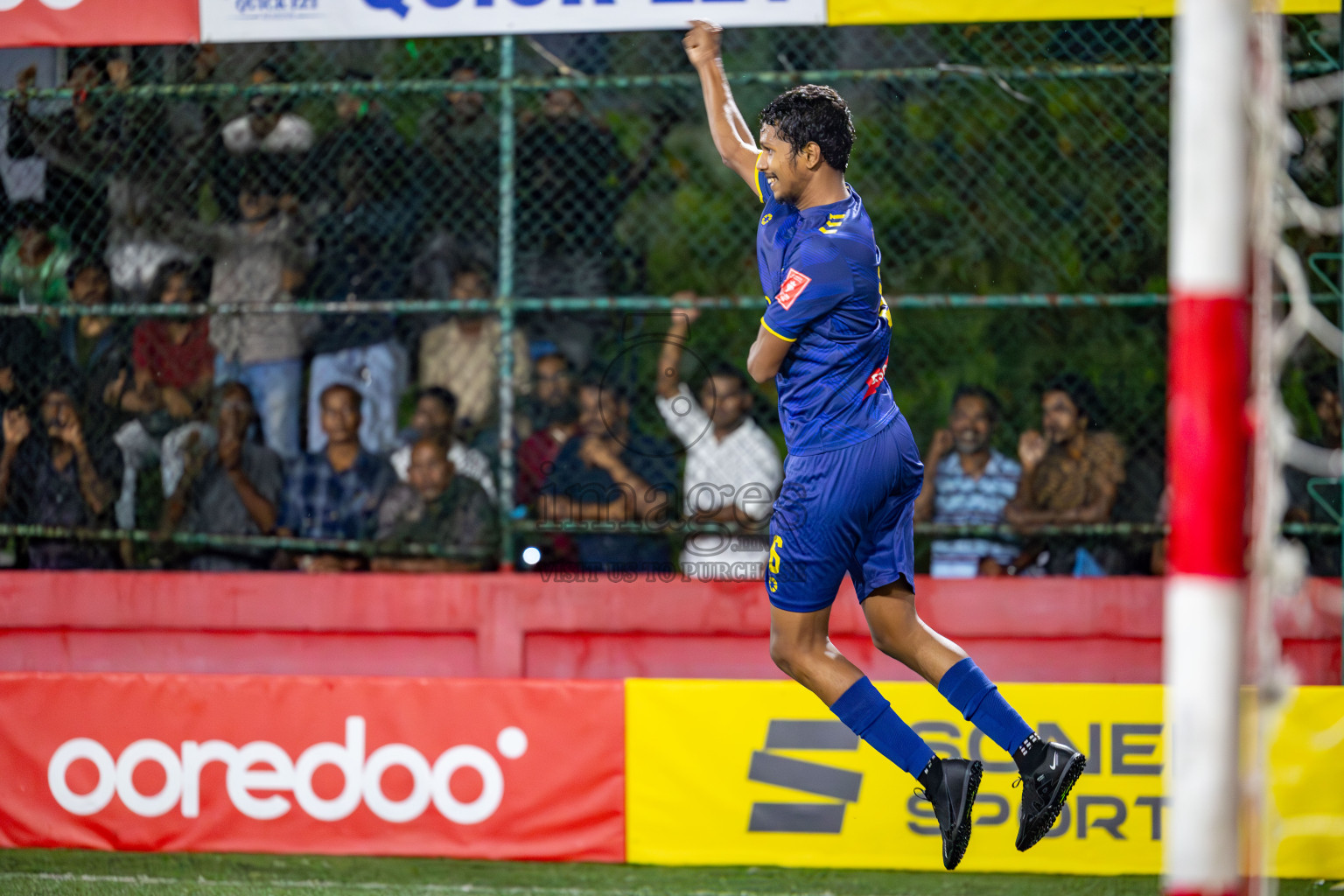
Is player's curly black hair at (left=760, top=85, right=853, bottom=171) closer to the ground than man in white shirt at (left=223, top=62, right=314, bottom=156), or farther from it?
closer to the ground

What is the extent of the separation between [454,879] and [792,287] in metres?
2.38

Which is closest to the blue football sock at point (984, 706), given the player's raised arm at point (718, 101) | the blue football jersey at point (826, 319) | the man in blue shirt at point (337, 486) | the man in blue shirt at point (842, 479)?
the man in blue shirt at point (842, 479)

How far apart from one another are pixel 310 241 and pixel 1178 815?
198 inches

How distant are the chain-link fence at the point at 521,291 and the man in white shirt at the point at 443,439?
0.04 ft

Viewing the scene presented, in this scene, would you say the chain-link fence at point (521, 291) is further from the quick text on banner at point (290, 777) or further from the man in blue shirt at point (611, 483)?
the quick text on banner at point (290, 777)

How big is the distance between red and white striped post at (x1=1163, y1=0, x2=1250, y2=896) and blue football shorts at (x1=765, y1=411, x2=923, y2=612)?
171cm

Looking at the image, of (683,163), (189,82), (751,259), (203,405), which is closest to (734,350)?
(751,259)

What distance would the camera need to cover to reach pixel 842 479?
3609 mm

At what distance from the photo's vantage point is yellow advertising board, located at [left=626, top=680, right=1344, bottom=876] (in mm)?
4566

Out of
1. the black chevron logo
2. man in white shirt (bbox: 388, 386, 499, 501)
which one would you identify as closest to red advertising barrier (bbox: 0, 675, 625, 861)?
the black chevron logo

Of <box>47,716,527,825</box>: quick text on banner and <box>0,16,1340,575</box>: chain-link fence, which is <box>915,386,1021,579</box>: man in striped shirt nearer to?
<box>0,16,1340,575</box>: chain-link fence

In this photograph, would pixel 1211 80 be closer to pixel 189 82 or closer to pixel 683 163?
pixel 683 163

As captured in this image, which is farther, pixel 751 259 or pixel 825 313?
pixel 751 259

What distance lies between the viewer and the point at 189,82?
6270 millimetres
